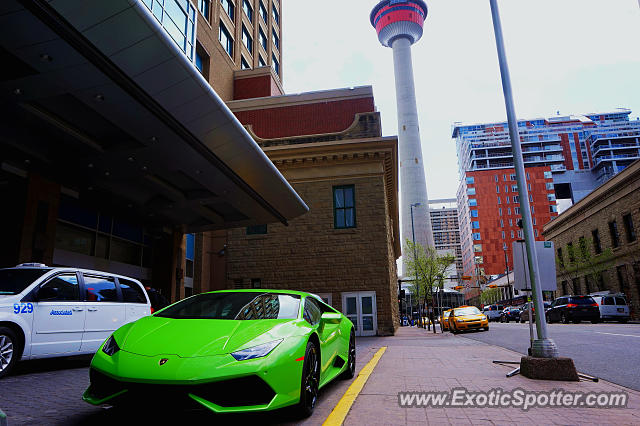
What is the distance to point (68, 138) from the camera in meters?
10.7

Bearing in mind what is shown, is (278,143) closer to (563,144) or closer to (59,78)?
(59,78)

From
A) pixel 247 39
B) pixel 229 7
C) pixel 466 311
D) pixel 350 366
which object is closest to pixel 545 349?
pixel 350 366

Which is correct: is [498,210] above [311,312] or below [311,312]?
above

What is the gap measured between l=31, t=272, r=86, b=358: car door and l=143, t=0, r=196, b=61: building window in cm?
867

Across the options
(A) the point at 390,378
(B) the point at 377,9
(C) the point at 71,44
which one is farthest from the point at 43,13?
(B) the point at 377,9

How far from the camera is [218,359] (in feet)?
11.5

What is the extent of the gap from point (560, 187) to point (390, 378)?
319 feet

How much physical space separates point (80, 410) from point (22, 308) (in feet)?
10.5

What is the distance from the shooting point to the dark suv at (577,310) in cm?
2605

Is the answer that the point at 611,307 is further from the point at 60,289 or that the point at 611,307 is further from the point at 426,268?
the point at 60,289

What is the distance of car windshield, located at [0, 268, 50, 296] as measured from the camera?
6.80 meters

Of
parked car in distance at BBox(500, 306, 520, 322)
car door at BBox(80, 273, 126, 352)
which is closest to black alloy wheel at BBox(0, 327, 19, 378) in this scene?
car door at BBox(80, 273, 126, 352)

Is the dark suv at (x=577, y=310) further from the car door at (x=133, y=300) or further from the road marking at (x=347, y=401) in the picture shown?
the car door at (x=133, y=300)

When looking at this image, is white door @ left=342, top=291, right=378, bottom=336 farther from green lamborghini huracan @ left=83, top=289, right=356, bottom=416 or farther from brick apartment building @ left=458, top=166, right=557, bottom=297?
brick apartment building @ left=458, top=166, right=557, bottom=297
